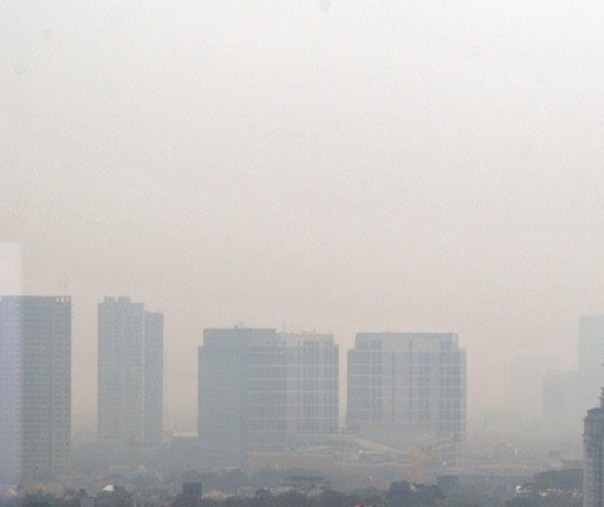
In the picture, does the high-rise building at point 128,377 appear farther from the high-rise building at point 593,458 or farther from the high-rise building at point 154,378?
the high-rise building at point 593,458

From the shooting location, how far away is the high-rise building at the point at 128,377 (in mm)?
6680

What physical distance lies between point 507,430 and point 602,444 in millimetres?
648

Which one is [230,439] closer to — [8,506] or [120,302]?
[120,302]

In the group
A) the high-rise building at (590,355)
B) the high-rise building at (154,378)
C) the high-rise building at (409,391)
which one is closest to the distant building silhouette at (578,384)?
the high-rise building at (590,355)

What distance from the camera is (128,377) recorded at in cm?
692

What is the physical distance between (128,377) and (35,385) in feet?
1.99

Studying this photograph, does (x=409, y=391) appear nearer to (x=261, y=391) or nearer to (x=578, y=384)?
(x=261, y=391)

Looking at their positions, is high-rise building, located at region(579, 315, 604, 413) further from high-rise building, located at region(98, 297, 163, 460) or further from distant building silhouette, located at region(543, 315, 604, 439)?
high-rise building, located at region(98, 297, 163, 460)

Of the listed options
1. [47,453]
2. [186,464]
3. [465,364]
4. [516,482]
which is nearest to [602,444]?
[516,482]

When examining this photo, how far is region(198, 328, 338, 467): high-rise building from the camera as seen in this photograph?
730cm

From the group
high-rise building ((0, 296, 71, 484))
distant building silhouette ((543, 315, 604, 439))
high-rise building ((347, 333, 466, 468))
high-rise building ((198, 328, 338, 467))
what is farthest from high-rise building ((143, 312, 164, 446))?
distant building silhouette ((543, 315, 604, 439))

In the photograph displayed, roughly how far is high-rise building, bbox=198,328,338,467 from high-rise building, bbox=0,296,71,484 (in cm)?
82

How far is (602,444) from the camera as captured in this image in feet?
20.5

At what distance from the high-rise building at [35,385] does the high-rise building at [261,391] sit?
2.70ft
